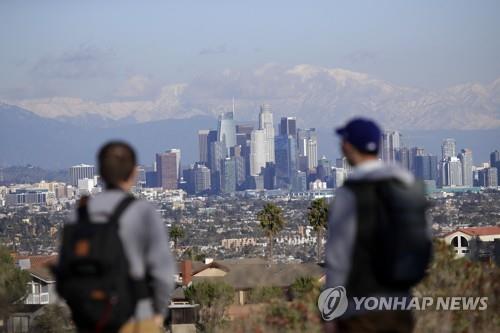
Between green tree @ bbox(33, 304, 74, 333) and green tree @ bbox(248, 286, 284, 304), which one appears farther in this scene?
green tree @ bbox(33, 304, 74, 333)

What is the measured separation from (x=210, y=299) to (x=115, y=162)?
55.4 ft

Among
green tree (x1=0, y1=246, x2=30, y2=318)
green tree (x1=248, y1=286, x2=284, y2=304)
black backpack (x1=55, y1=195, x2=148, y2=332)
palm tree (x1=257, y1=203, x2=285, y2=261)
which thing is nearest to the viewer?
black backpack (x1=55, y1=195, x2=148, y2=332)

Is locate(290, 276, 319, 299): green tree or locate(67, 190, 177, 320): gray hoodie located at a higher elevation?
locate(67, 190, 177, 320): gray hoodie

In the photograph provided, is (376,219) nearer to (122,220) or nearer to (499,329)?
(122,220)

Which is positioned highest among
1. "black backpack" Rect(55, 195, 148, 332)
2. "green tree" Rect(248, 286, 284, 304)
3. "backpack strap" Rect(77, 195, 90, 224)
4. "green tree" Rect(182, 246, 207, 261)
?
"backpack strap" Rect(77, 195, 90, 224)

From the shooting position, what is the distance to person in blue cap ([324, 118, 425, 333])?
4844mm

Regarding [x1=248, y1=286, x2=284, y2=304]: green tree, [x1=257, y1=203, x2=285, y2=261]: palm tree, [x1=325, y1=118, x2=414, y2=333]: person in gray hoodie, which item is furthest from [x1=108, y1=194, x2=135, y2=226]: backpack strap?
[x1=257, y1=203, x2=285, y2=261]: palm tree

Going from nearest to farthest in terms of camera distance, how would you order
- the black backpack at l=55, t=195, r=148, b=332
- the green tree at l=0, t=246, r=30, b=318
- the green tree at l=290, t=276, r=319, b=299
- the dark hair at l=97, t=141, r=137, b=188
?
the black backpack at l=55, t=195, r=148, b=332 → the dark hair at l=97, t=141, r=137, b=188 → the green tree at l=290, t=276, r=319, b=299 → the green tree at l=0, t=246, r=30, b=318

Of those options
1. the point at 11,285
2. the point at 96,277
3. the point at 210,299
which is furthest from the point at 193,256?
the point at 96,277

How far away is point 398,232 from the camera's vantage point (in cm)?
474

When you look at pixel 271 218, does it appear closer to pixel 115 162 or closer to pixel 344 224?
pixel 115 162

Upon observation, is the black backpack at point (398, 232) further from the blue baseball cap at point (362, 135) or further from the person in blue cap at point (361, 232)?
the blue baseball cap at point (362, 135)

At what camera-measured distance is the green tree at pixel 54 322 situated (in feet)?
42.0

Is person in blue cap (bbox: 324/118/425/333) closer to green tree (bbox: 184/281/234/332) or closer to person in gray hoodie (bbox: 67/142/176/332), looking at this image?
person in gray hoodie (bbox: 67/142/176/332)
